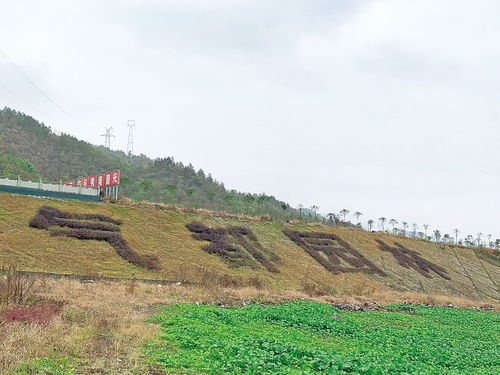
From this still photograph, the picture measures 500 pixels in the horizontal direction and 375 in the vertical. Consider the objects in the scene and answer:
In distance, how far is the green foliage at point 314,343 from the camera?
11.5 meters

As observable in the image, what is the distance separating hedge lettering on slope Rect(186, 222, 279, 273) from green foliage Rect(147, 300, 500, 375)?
48.3 ft

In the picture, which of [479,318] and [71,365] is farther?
[479,318]

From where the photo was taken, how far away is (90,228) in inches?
1565

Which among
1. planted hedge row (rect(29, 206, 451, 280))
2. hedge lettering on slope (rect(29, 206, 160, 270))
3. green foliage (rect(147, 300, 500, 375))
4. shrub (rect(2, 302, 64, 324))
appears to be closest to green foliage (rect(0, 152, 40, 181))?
hedge lettering on slope (rect(29, 206, 160, 270))

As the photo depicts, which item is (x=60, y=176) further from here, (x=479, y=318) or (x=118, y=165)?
(x=479, y=318)

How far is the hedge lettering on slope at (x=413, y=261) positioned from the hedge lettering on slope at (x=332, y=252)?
27.4ft

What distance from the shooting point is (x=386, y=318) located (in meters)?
28.4

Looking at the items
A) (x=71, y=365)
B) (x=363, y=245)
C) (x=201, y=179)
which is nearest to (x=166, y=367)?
(x=71, y=365)

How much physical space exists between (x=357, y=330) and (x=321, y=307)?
20.4ft

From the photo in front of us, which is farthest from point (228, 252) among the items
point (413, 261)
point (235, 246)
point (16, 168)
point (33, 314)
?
point (16, 168)

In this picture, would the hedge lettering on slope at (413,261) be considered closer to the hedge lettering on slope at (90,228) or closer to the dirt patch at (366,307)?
the dirt patch at (366,307)

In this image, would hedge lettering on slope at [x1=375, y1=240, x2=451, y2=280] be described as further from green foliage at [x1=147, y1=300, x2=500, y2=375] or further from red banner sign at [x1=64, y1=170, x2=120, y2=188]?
red banner sign at [x1=64, y1=170, x2=120, y2=188]

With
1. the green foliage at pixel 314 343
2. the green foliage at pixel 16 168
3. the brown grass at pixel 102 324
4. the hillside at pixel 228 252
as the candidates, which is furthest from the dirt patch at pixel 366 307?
the green foliage at pixel 16 168

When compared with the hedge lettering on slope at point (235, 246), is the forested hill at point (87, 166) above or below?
above
